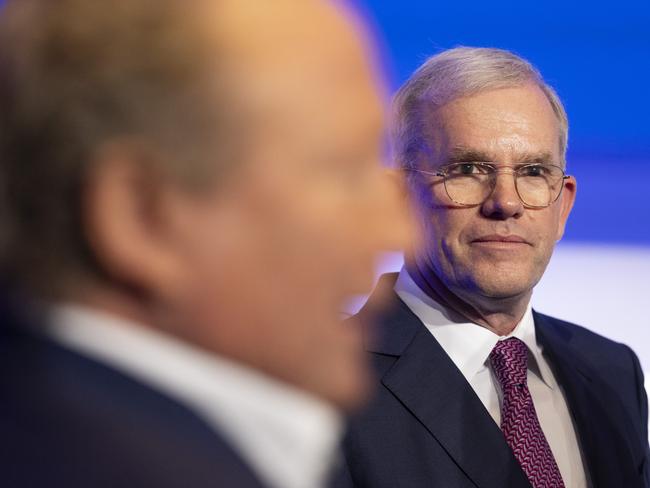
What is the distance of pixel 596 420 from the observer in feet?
4.94

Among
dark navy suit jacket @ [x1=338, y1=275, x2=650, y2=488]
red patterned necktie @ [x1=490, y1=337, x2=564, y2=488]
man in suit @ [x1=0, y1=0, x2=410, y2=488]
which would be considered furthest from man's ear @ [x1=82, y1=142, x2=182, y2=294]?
red patterned necktie @ [x1=490, y1=337, x2=564, y2=488]

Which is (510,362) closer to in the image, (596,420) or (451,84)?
(596,420)

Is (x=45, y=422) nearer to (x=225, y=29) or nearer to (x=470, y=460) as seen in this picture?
(x=225, y=29)

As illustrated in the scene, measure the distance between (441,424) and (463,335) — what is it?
0.57ft

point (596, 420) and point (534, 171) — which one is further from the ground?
point (534, 171)

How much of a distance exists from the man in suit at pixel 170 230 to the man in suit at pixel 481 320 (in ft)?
3.39

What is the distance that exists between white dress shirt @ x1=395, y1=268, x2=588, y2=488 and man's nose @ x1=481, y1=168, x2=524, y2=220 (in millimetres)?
182

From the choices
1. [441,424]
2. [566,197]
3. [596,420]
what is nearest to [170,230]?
[441,424]

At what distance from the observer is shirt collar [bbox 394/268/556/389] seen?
148cm

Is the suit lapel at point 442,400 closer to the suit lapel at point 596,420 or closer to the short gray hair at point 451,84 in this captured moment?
the suit lapel at point 596,420

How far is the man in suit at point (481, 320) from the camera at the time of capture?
1.36 metres

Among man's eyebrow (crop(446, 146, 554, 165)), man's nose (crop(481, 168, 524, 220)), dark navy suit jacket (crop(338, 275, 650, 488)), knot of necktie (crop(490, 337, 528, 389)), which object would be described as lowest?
dark navy suit jacket (crop(338, 275, 650, 488))

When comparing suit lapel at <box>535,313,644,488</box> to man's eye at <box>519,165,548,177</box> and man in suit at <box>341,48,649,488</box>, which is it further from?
man's eye at <box>519,165,548,177</box>

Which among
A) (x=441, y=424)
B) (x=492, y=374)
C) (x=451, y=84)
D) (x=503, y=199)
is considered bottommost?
(x=441, y=424)
